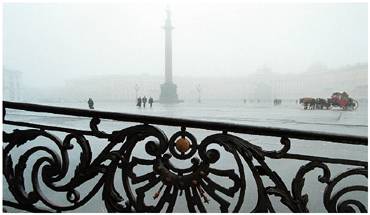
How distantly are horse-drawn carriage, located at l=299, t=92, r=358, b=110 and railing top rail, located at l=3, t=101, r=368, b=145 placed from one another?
1048 centimetres

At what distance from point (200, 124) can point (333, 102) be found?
41.3ft

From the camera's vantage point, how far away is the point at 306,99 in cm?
1391

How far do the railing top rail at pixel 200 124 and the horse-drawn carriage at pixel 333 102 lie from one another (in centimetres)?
1048

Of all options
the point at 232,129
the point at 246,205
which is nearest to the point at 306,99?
the point at 246,205

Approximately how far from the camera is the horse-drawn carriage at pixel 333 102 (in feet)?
35.4

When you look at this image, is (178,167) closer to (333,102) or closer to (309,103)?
(333,102)

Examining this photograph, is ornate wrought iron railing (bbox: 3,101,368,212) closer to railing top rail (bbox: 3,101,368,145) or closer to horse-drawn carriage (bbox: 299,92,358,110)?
railing top rail (bbox: 3,101,368,145)

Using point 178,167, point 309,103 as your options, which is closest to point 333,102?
point 309,103

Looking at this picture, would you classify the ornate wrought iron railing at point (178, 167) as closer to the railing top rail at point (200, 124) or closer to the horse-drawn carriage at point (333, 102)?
the railing top rail at point (200, 124)

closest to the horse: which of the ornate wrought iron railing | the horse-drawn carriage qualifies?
the horse-drawn carriage

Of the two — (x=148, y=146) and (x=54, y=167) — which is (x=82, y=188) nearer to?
(x=54, y=167)

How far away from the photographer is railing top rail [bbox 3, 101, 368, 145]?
851mm

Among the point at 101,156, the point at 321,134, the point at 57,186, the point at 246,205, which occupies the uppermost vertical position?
the point at 321,134

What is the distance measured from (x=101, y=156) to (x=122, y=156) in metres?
0.08
